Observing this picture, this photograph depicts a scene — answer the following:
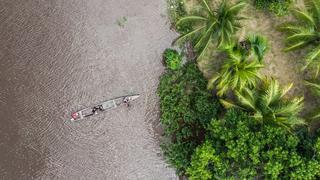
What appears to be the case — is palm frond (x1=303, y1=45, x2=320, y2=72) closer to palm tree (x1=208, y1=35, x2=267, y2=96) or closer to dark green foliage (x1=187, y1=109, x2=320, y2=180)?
palm tree (x1=208, y1=35, x2=267, y2=96)

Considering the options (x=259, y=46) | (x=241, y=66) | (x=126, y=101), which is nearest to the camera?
(x=241, y=66)

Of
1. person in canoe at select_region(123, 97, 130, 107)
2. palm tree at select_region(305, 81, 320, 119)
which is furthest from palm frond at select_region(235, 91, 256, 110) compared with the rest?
person in canoe at select_region(123, 97, 130, 107)

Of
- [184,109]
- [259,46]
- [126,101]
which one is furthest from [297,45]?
[126,101]

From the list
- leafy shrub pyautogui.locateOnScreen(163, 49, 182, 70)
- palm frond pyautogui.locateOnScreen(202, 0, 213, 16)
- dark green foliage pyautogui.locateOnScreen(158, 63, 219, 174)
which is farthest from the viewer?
leafy shrub pyautogui.locateOnScreen(163, 49, 182, 70)

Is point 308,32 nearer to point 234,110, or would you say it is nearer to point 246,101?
point 246,101

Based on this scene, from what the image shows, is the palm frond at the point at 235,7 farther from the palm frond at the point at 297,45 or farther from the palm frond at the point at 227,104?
the palm frond at the point at 227,104

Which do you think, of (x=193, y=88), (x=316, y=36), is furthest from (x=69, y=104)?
(x=316, y=36)
